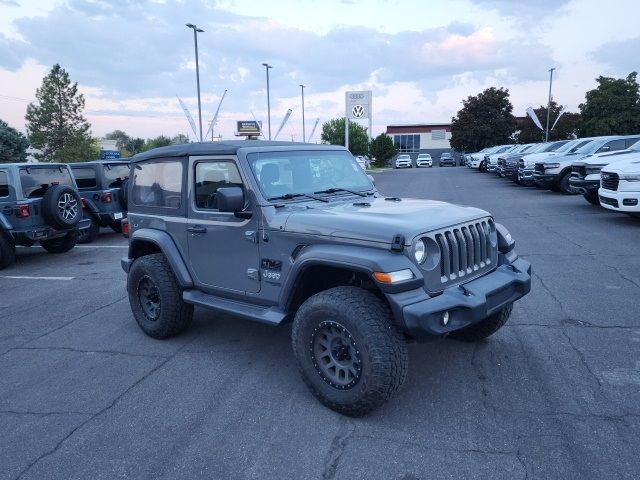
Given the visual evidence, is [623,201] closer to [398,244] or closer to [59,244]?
[398,244]

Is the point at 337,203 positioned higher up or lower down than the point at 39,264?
higher up

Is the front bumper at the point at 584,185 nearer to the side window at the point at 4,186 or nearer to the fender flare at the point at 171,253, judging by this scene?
the fender flare at the point at 171,253

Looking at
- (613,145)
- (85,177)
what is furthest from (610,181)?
(85,177)

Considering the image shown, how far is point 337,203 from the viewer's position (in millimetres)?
4230

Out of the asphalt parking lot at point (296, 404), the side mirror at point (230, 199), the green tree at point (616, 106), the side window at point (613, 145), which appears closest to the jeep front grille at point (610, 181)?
the asphalt parking lot at point (296, 404)

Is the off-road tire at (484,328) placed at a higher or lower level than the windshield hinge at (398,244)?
lower

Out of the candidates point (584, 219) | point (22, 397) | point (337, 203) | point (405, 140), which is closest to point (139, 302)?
point (22, 397)

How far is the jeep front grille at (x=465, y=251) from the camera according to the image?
345 centimetres

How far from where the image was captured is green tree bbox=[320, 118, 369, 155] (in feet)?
242

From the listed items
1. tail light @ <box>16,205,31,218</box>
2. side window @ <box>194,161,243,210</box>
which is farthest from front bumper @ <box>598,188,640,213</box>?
tail light @ <box>16,205,31,218</box>

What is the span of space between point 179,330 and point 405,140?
280 ft

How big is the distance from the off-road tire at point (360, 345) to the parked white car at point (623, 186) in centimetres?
849

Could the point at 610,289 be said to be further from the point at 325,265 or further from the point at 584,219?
the point at 584,219

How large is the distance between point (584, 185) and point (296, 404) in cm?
1148
